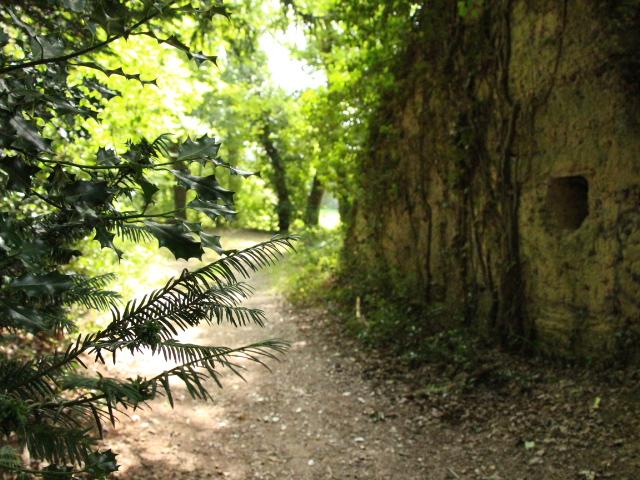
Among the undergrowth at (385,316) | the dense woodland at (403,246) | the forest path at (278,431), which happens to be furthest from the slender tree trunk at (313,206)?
the forest path at (278,431)

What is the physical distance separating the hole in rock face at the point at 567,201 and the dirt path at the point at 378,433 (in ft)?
5.79

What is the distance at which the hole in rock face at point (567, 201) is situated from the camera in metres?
5.23

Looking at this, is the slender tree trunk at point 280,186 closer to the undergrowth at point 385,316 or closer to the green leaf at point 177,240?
the undergrowth at point 385,316

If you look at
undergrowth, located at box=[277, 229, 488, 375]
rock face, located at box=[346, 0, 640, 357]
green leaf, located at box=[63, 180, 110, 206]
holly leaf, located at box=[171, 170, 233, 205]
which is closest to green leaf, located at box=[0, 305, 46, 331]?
green leaf, located at box=[63, 180, 110, 206]

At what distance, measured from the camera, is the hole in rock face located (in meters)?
5.23

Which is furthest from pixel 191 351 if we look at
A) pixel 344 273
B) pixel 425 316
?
pixel 344 273

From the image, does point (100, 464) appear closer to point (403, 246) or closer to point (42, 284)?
point (42, 284)

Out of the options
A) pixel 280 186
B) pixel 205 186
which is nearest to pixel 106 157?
pixel 205 186

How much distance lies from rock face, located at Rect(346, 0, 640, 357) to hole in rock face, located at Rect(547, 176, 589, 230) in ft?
0.05

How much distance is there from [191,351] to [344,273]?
8073mm

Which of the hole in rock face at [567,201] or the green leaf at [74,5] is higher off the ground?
the green leaf at [74,5]

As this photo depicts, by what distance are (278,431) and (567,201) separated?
394cm

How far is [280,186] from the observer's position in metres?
20.0

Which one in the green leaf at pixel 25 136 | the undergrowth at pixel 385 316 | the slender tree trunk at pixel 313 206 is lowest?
the undergrowth at pixel 385 316
